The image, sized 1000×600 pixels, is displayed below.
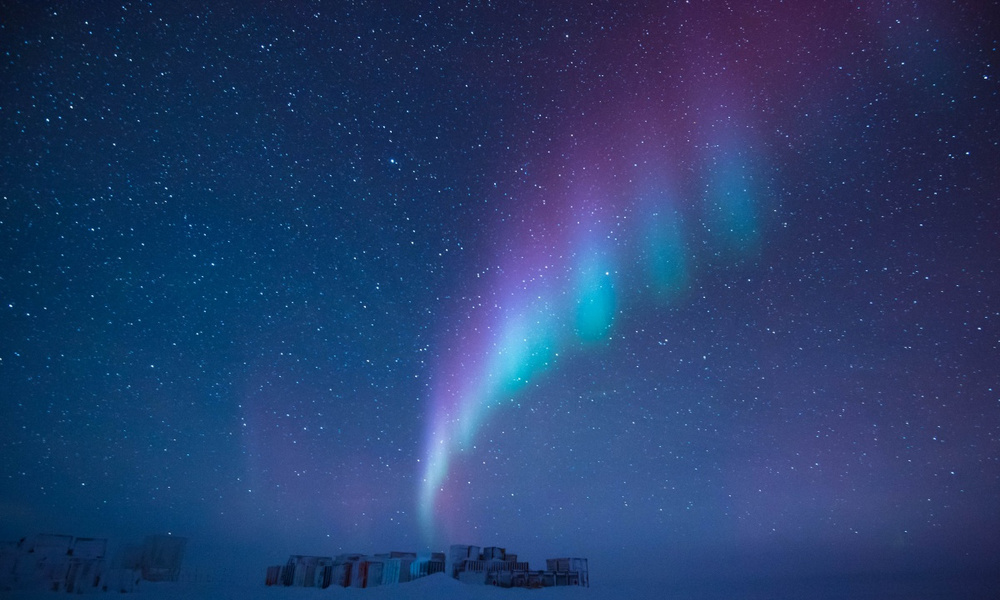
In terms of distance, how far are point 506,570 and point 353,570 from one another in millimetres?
3017

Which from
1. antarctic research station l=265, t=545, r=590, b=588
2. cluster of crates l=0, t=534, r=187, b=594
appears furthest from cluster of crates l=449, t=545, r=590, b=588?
cluster of crates l=0, t=534, r=187, b=594

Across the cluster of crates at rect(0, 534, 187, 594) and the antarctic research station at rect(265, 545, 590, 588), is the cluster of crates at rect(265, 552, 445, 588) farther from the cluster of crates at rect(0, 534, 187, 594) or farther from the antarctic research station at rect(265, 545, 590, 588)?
the cluster of crates at rect(0, 534, 187, 594)

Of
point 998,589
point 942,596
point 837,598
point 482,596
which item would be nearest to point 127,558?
point 482,596

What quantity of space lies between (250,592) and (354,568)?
5.89ft

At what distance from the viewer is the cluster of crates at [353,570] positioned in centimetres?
980

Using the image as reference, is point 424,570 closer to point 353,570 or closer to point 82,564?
point 353,570

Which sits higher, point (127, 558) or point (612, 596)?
point (127, 558)

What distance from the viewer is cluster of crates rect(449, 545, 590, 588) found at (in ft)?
34.5

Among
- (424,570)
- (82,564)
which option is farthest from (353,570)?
(82,564)

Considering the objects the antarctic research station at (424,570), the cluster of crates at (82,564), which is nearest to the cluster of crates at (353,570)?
the antarctic research station at (424,570)

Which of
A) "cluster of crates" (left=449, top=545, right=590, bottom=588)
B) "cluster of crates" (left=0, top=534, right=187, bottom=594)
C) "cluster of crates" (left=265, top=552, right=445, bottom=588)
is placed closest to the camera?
"cluster of crates" (left=0, top=534, right=187, bottom=594)

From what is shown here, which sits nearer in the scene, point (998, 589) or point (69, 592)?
point (69, 592)

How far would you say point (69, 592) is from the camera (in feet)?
26.3

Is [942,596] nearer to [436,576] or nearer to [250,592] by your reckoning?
[436,576]
